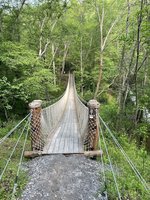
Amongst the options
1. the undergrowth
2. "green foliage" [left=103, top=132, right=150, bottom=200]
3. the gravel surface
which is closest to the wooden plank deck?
the gravel surface

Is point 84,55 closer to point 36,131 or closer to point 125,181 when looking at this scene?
point 36,131

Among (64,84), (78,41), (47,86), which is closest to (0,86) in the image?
(47,86)

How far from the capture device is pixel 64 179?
4.10 metres

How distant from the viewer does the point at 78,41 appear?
1966cm

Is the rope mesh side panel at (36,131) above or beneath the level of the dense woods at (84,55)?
beneath

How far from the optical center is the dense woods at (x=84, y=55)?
9.34 metres

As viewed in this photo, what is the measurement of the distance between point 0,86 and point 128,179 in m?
5.95

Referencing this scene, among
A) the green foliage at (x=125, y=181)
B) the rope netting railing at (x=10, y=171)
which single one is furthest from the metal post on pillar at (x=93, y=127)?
the rope netting railing at (x=10, y=171)

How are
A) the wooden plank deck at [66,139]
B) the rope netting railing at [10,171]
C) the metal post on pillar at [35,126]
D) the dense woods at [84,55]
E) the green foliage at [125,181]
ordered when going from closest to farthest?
the rope netting railing at [10,171] → the green foliage at [125,181] → the metal post on pillar at [35,126] → the wooden plank deck at [66,139] → the dense woods at [84,55]

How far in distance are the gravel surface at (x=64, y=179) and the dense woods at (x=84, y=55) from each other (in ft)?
5.36

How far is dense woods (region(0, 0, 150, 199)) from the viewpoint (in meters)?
9.34

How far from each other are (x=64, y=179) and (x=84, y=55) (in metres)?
17.3

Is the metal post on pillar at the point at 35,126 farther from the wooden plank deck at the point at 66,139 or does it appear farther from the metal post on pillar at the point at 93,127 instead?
the metal post on pillar at the point at 93,127

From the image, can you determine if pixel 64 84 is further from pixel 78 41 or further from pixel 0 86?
pixel 0 86
